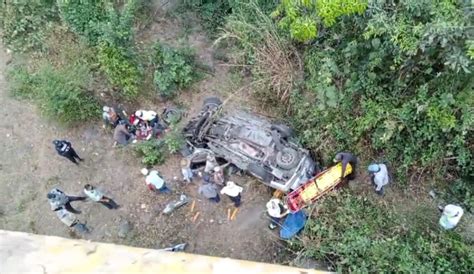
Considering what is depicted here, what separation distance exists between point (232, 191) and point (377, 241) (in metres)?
2.21

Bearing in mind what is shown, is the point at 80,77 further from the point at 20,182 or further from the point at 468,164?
the point at 468,164

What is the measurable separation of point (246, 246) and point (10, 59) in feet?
20.2

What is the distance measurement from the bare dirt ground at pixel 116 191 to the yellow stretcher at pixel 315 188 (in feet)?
2.05

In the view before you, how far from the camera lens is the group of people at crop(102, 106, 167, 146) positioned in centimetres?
822

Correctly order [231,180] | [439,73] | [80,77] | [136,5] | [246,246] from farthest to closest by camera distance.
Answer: [136,5]
[80,77]
[231,180]
[246,246]
[439,73]

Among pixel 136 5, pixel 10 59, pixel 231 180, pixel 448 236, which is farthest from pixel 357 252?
pixel 10 59

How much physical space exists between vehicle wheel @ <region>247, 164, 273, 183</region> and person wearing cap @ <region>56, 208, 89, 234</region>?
9.27 ft

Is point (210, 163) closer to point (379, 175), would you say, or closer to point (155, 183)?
point (155, 183)

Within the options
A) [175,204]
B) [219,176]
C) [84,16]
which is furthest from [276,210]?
[84,16]

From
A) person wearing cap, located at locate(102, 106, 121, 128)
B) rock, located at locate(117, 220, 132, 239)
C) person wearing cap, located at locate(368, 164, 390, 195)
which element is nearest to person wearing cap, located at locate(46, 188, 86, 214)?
rock, located at locate(117, 220, 132, 239)

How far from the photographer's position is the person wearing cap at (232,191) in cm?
715

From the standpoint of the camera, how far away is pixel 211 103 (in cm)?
834

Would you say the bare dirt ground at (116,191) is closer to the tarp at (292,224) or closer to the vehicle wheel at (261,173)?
the tarp at (292,224)

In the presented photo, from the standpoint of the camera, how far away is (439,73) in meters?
6.01
